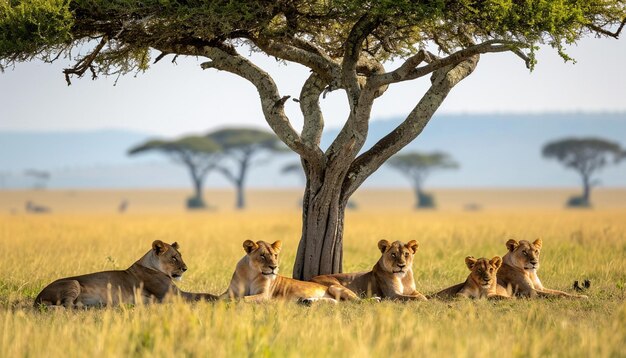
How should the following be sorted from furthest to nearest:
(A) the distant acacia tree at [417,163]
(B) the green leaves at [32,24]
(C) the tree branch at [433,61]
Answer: (A) the distant acacia tree at [417,163] → (C) the tree branch at [433,61] → (B) the green leaves at [32,24]

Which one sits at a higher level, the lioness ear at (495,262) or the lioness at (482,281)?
the lioness ear at (495,262)

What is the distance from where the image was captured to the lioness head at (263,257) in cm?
1220

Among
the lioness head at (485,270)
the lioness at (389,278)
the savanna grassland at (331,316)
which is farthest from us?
the lioness at (389,278)

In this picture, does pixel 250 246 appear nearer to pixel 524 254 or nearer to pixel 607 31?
pixel 524 254

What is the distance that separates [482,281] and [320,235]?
2951 millimetres

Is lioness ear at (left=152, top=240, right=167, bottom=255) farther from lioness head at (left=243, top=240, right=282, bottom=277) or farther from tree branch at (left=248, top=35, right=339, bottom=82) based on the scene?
tree branch at (left=248, top=35, right=339, bottom=82)

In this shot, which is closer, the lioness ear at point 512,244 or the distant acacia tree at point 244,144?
the lioness ear at point 512,244

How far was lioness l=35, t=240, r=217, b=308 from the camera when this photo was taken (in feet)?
39.2

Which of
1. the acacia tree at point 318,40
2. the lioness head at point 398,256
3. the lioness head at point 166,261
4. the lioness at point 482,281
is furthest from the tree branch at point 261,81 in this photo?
the lioness at point 482,281

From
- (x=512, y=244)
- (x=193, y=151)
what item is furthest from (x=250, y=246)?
(x=193, y=151)

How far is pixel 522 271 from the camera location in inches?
516

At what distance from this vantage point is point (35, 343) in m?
8.10

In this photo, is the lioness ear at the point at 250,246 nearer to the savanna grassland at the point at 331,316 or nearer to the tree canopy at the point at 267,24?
the savanna grassland at the point at 331,316

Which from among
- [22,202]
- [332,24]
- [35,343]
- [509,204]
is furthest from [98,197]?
[35,343]
